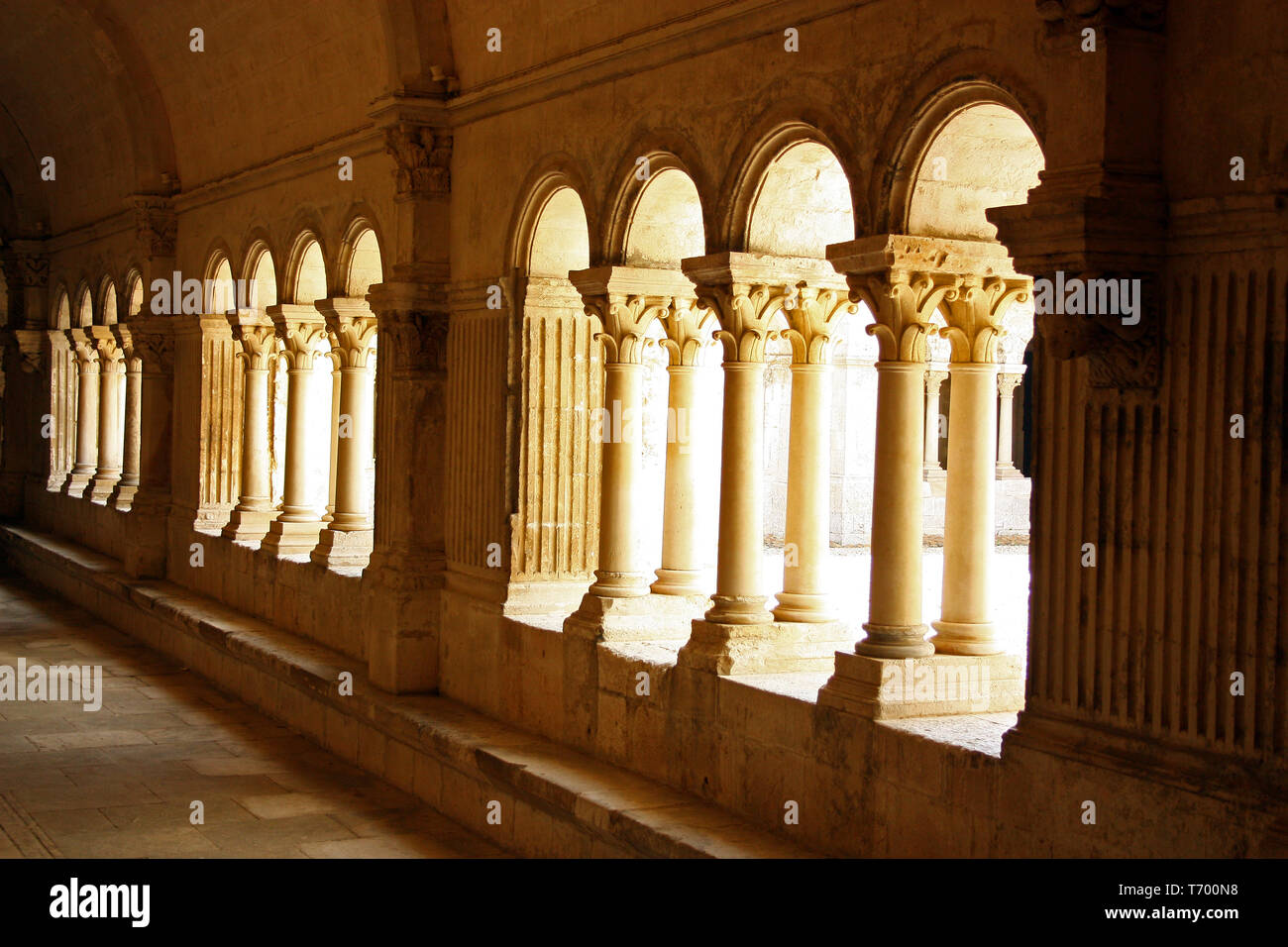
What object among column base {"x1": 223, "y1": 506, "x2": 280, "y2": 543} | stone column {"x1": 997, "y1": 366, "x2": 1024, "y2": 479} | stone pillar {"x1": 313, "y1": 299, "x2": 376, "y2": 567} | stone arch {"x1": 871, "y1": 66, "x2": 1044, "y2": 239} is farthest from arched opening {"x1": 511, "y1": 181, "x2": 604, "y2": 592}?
stone column {"x1": 997, "y1": 366, "x2": 1024, "y2": 479}

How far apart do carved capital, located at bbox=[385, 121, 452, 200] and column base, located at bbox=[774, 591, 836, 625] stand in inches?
164

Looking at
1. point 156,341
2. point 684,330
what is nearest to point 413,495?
point 684,330

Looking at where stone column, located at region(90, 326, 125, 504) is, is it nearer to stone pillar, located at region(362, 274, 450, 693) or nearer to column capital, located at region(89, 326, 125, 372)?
column capital, located at region(89, 326, 125, 372)

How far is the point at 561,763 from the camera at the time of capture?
27.3 ft

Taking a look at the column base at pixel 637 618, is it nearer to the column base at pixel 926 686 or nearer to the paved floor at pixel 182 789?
the paved floor at pixel 182 789

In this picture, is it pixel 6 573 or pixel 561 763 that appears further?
pixel 6 573

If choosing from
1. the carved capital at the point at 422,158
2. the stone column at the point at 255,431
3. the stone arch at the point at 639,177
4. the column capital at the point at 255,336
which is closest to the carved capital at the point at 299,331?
the column capital at the point at 255,336

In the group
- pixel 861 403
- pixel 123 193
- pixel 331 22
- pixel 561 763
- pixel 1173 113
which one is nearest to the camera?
pixel 1173 113

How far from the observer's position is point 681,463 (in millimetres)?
8562

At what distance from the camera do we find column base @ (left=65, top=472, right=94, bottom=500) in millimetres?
20219

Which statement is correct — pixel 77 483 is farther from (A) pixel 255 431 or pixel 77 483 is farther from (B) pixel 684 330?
(B) pixel 684 330
